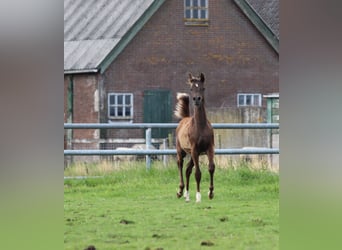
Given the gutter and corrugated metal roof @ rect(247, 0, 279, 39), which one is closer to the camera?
the gutter

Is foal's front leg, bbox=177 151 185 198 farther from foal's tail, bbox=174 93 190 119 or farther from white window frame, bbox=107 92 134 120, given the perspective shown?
white window frame, bbox=107 92 134 120

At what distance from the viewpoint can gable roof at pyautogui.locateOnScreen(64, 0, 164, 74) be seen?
73.6 ft

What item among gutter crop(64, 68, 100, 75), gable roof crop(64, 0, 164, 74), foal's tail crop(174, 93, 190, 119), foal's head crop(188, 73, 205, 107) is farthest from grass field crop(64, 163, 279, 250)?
gable roof crop(64, 0, 164, 74)

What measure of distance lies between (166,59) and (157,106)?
125 centimetres

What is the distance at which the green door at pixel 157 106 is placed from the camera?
899 inches

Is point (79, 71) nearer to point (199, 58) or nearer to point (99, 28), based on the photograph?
point (99, 28)

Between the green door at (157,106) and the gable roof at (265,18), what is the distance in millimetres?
2820

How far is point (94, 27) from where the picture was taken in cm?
2362

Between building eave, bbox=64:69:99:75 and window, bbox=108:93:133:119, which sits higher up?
building eave, bbox=64:69:99:75

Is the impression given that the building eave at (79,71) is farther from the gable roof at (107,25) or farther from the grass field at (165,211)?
the grass field at (165,211)

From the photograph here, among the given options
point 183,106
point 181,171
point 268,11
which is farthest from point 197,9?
point 181,171

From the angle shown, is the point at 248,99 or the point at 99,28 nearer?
the point at 248,99
